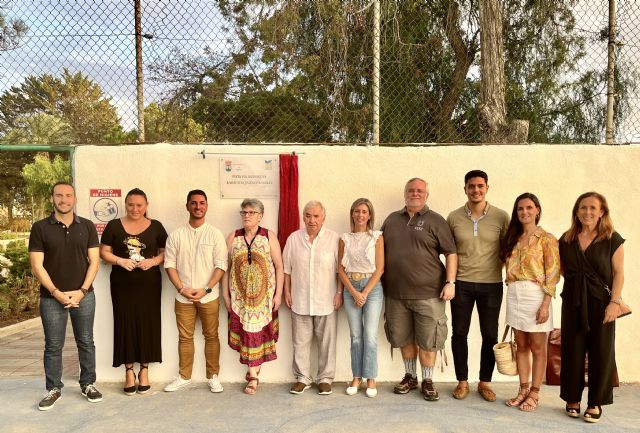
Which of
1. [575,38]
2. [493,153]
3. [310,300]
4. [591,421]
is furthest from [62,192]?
[575,38]

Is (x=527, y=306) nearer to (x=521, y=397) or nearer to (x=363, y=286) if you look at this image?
(x=521, y=397)

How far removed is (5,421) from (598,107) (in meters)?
5.74

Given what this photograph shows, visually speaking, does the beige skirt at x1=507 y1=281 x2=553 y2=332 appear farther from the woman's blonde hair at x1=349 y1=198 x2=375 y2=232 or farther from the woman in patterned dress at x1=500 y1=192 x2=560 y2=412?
the woman's blonde hair at x1=349 y1=198 x2=375 y2=232

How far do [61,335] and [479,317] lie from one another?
3.31m

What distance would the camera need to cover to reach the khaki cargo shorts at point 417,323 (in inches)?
142

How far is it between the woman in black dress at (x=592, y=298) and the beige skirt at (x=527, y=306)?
7.0 inches

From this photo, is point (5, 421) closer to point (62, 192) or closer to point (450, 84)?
point (62, 192)

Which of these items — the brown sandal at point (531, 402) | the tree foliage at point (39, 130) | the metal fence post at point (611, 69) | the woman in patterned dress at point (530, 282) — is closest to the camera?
the woman in patterned dress at point (530, 282)

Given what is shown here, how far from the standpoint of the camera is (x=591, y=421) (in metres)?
3.23

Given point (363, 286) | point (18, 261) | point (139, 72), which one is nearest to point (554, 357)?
point (363, 286)

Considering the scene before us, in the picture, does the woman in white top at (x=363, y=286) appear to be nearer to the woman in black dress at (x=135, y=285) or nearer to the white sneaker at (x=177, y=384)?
the white sneaker at (x=177, y=384)

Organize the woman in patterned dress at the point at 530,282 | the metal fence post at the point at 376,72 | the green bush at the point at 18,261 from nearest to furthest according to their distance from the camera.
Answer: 1. the woman in patterned dress at the point at 530,282
2. the metal fence post at the point at 376,72
3. the green bush at the point at 18,261

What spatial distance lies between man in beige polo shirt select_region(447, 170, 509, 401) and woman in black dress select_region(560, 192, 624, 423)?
0.49 m

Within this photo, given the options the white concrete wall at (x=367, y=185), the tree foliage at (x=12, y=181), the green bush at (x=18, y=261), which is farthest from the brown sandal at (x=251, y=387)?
the tree foliage at (x=12, y=181)
